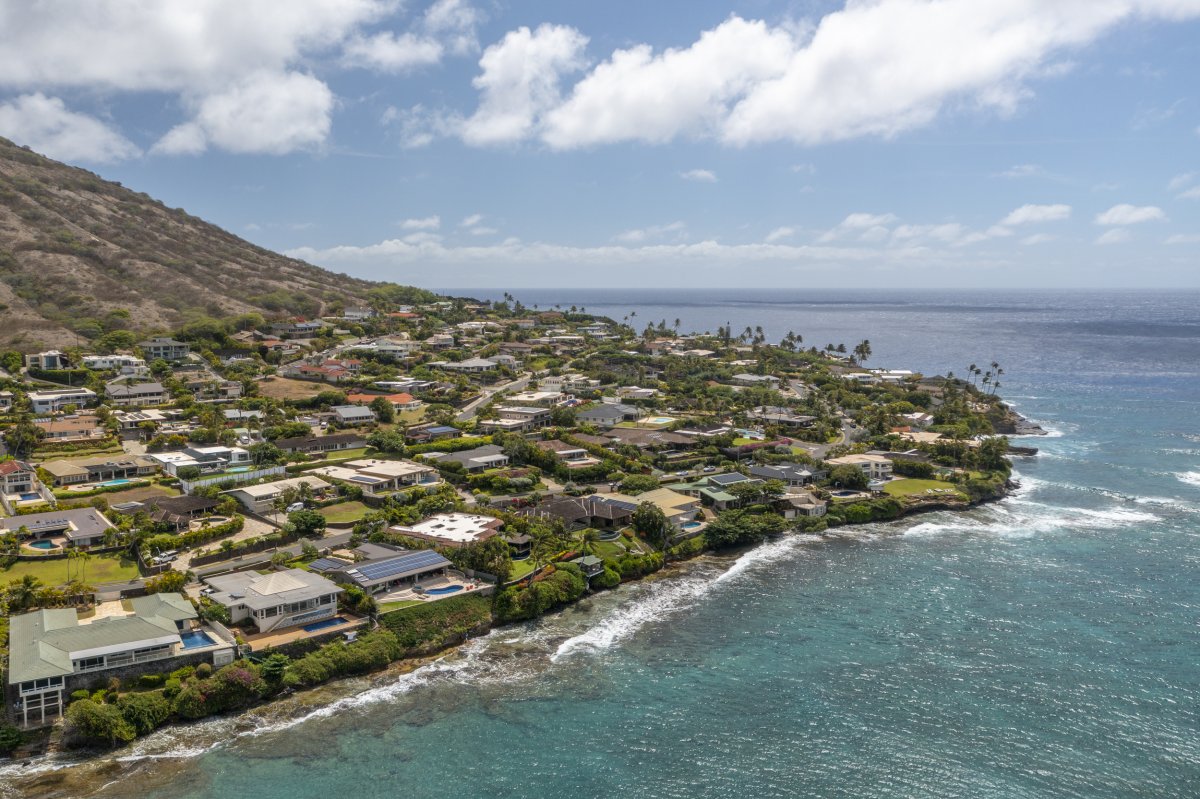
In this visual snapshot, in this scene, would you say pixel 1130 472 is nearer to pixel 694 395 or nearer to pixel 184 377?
pixel 694 395

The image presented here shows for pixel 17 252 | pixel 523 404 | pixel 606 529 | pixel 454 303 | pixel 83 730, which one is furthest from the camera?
pixel 454 303

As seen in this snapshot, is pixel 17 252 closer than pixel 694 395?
No

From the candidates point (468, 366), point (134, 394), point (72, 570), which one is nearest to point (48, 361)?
point (134, 394)

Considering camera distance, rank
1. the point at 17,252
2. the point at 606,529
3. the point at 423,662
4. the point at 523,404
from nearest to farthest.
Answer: the point at 423,662, the point at 606,529, the point at 523,404, the point at 17,252

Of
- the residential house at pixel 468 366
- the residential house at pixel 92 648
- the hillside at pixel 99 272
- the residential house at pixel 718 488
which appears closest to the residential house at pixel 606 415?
the residential house at pixel 718 488

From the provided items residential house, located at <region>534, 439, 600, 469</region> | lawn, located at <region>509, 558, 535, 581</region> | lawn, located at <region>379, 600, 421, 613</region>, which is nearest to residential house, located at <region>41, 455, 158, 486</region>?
residential house, located at <region>534, 439, 600, 469</region>

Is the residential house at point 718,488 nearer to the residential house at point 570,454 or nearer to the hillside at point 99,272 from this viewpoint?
the residential house at point 570,454

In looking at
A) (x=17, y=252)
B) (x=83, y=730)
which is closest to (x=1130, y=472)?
(x=83, y=730)
